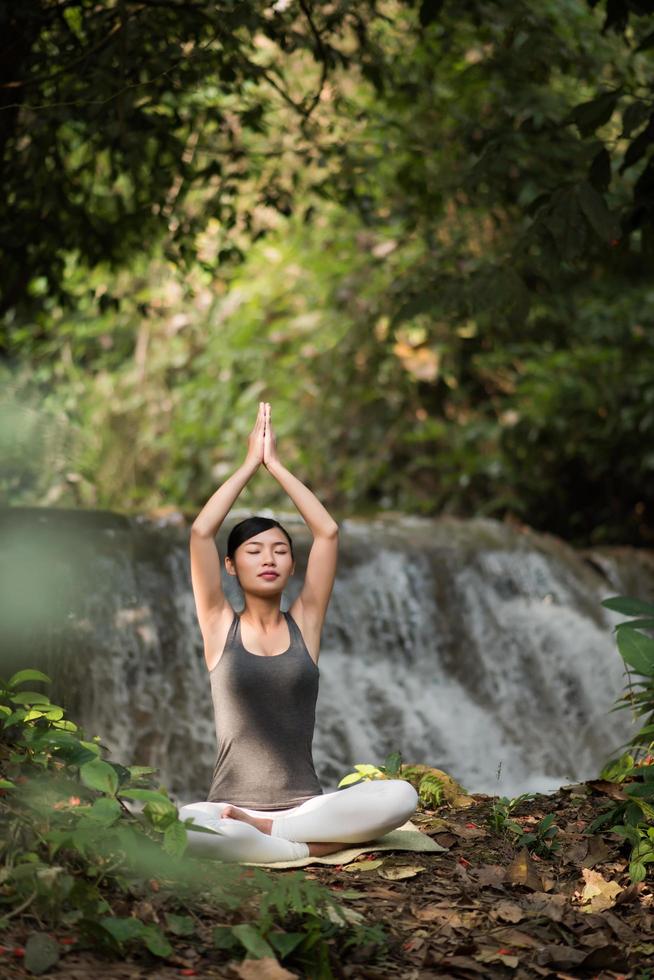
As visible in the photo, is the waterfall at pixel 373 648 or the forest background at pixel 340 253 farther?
the waterfall at pixel 373 648

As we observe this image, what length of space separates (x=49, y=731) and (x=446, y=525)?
650 cm

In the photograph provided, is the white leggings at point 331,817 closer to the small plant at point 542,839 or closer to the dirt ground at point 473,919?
the dirt ground at point 473,919

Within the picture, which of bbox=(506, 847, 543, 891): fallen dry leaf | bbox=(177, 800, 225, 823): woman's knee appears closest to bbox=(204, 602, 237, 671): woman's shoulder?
bbox=(177, 800, 225, 823): woman's knee

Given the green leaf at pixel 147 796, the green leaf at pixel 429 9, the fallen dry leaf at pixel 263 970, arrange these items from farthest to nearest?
the green leaf at pixel 429 9, the green leaf at pixel 147 796, the fallen dry leaf at pixel 263 970

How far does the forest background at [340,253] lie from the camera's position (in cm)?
562

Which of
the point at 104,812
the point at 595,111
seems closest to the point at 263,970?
the point at 104,812

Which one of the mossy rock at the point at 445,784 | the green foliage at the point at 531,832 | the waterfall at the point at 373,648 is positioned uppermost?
the green foliage at the point at 531,832

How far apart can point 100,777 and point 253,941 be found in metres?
0.61

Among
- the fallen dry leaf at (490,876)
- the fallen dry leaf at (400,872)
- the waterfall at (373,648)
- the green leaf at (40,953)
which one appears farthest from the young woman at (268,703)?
the waterfall at (373,648)

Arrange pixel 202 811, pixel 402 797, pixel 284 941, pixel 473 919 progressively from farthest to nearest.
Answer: pixel 402 797 → pixel 202 811 → pixel 473 919 → pixel 284 941

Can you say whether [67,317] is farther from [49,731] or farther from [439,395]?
[49,731]

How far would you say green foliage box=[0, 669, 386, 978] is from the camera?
266 cm

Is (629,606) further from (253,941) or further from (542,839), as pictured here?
(253,941)

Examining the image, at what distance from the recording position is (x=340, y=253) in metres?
13.0
